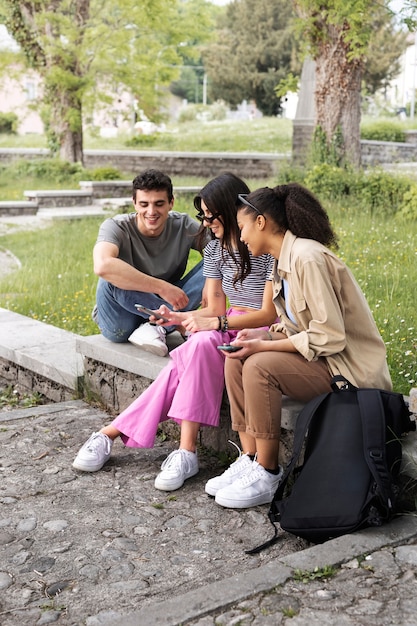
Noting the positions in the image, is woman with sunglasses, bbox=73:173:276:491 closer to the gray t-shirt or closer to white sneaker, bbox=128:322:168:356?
white sneaker, bbox=128:322:168:356

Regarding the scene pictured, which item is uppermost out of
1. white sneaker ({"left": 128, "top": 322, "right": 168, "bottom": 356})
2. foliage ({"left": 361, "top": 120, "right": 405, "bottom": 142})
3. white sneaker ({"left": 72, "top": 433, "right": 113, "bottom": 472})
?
foliage ({"left": 361, "top": 120, "right": 405, "bottom": 142})

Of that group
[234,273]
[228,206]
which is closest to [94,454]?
[234,273]

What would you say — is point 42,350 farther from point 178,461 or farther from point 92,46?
point 92,46

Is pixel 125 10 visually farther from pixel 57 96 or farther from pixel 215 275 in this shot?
pixel 215 275

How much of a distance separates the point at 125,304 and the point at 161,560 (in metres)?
1.79

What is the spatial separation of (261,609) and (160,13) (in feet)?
54.9

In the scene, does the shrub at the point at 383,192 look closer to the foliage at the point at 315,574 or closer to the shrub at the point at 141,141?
the foliage at the point at 315,574

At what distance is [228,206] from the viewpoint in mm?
4062

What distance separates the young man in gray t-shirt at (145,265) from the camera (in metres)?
4.52

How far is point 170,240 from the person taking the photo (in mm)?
4855

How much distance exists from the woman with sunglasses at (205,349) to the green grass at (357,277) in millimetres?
895

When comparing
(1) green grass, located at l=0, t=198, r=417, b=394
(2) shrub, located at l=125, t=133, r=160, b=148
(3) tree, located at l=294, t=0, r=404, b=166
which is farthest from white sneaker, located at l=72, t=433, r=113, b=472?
(2) shrub, located at l=125, t=133, r=160, b=148

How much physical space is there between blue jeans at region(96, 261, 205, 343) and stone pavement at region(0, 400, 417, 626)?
0.79 metres

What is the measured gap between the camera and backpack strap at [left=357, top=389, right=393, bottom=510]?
121 inches
